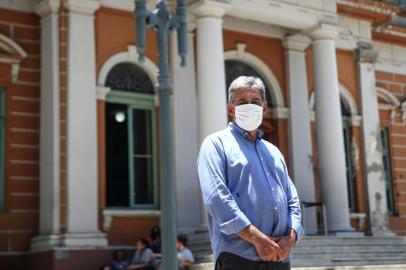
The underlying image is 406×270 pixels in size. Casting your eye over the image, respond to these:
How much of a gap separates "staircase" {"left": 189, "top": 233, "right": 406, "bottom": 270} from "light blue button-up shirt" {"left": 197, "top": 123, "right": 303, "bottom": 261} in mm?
7480

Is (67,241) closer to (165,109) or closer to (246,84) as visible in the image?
(165,109)

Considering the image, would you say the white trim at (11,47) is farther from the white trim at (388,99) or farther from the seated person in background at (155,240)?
the white trim at (388,99)

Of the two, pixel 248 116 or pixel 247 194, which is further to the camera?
pixel 248 116

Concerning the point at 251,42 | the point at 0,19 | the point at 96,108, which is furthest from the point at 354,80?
the point at 0,19

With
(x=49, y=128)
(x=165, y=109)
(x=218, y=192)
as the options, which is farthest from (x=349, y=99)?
(x=218, y=192)

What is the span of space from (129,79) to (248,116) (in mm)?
10361

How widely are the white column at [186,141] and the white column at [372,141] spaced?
17.1 feet

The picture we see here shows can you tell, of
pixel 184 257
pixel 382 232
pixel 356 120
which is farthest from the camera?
pixel 356 120

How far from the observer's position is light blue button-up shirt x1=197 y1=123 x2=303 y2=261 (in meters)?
3.51

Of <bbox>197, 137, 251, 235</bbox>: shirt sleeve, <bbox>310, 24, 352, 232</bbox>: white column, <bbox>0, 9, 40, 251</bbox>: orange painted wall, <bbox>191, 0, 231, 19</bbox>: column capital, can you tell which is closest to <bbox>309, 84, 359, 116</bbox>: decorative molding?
<bbox>310, 24, 352, 232</bbox>: white column

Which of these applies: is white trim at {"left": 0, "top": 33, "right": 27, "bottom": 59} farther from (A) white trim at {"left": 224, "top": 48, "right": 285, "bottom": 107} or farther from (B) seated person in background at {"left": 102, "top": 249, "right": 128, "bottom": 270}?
(A) white trim at {"left": 224, "top": 48, "right": 285, "bottom": 107}

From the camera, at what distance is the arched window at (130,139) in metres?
13.5

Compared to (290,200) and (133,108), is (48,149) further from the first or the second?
(290,200)

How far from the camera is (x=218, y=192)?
353 cm
